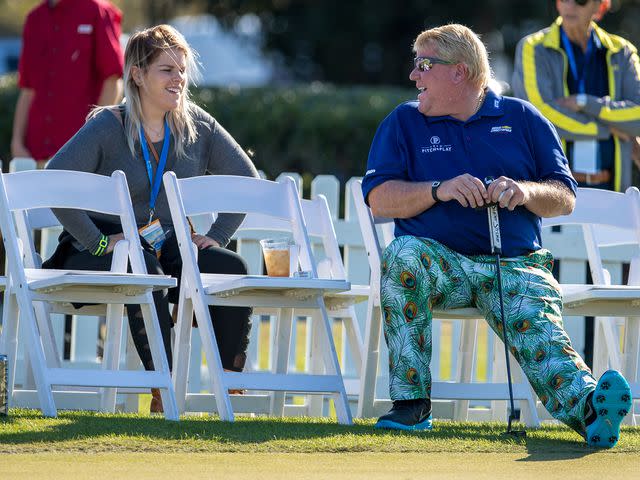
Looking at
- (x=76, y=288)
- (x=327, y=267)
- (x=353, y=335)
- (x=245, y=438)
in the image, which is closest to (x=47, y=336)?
(x=76, y=288)

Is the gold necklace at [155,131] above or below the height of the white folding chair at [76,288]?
above

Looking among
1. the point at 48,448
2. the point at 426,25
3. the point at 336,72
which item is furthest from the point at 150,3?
the point at 48,448

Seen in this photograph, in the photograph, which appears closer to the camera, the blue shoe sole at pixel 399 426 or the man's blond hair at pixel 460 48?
the blue shoe sole at pixel 399 426

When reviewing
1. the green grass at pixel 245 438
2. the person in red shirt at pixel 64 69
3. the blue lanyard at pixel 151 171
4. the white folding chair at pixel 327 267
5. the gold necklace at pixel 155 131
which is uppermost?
the person in red shirt at pixel 64 69

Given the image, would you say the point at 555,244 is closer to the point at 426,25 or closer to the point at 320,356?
the point at 320,356

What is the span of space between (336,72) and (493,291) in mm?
16377

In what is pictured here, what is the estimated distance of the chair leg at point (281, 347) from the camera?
21.0ft

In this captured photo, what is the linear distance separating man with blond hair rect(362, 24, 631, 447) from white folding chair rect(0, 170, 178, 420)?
0.95 meters

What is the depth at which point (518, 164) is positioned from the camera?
19.4 ft

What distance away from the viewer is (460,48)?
5.89 m

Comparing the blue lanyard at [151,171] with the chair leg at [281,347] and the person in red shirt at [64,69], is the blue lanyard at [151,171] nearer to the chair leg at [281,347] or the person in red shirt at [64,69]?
the chair leg at [281,347]

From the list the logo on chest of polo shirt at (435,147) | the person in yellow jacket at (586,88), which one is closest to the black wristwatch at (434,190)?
the logo on chest of polo shirt at (435,147)

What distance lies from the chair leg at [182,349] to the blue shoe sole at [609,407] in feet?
6.22

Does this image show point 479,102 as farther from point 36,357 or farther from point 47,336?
point 47,336
